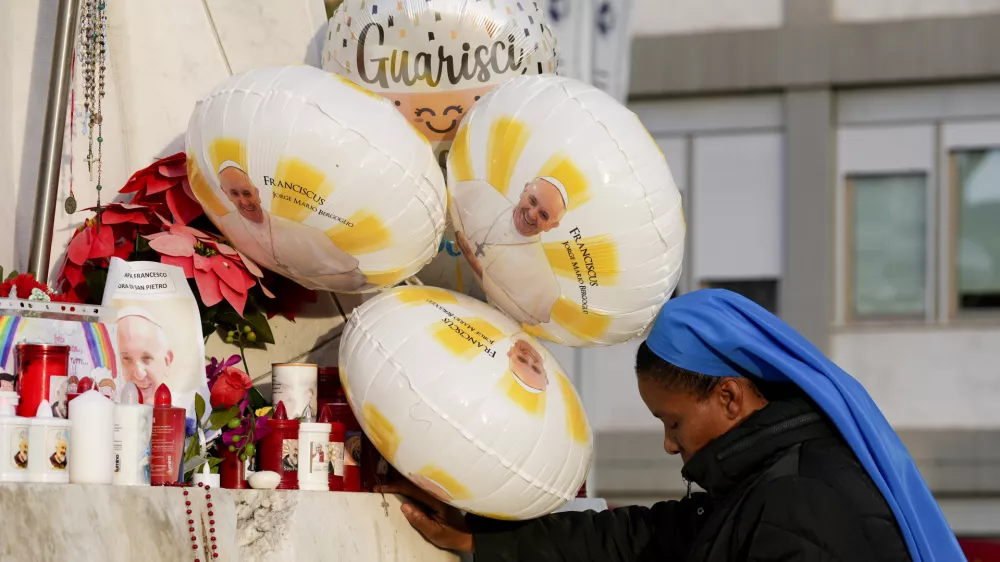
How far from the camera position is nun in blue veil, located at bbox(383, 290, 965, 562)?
2426 millimetres

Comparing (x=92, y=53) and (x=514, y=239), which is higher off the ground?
(x=92, y=53)

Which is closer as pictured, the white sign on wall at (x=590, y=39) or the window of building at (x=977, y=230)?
the white sign on wall at (x=590, y=39)

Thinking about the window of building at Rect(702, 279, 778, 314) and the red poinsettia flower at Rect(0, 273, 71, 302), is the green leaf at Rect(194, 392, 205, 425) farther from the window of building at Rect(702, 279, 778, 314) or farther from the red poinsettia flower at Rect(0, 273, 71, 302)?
the window of building at Rect(702, 279, 778, 314)

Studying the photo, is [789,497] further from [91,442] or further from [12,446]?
[12,446]

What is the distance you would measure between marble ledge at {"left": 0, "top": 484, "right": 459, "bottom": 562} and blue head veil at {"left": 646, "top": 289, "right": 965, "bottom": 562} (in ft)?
2.22

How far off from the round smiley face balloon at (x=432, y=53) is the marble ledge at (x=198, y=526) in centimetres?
81

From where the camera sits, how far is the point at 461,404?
2559 millimetres

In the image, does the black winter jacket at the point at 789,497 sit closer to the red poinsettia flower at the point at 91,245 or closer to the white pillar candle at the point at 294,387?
the white pillar candle at the point at 294,387

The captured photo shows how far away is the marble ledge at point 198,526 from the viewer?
2131mm

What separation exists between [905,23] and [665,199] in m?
7.78

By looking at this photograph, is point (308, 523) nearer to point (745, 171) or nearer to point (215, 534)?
point (215, 534)

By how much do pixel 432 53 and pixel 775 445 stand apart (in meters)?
1.08

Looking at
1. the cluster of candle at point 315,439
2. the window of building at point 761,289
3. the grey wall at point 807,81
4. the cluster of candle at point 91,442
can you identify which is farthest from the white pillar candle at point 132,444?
the window of building at point 761,289

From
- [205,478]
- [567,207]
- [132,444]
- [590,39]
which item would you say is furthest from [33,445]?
[590,39]
